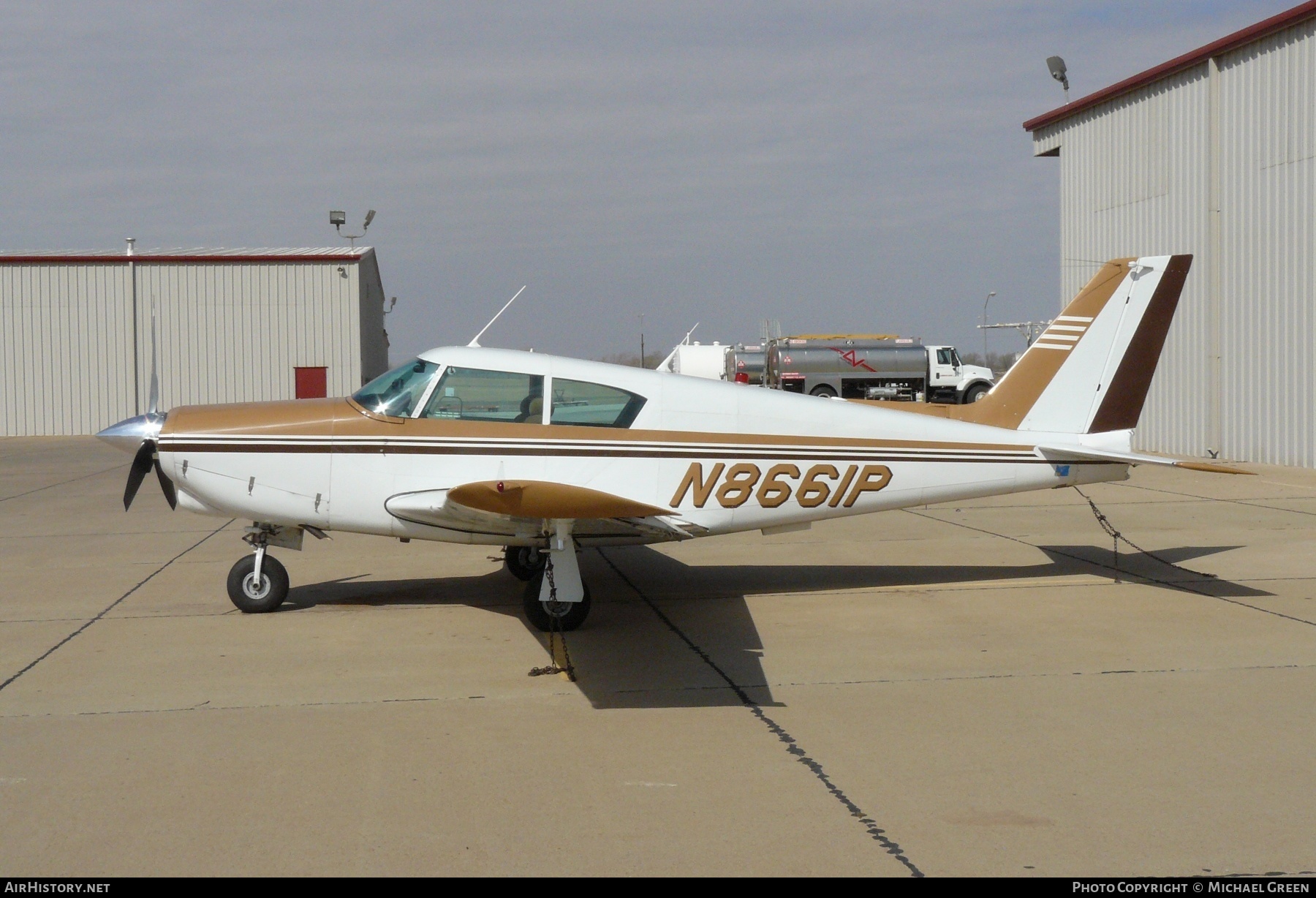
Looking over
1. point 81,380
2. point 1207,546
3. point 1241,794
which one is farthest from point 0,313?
point 1241,794

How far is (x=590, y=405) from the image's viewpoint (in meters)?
8.17

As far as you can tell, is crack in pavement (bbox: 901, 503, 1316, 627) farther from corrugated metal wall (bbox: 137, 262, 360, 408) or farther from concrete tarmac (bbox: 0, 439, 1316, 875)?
corrugated metal wall (bbox: 137, 262, 360, 408)

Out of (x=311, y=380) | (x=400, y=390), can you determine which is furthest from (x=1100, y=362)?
(x=311, y=380)

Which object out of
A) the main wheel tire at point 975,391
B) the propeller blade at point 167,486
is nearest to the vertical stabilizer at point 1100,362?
the propeller blade at point 167,486

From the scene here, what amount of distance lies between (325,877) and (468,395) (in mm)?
4567

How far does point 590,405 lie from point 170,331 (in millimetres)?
32886

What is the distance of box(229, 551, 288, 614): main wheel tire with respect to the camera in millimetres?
8539

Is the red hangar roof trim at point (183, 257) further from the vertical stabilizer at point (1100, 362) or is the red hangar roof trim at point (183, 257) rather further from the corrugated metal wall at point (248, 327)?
the vertical stabilizer at point (1100, 362)

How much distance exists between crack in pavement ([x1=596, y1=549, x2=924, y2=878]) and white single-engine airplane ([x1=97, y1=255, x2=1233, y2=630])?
0.69 metres

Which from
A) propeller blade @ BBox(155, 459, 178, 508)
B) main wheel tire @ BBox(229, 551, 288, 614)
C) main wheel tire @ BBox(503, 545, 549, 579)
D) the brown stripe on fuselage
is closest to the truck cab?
main wheel tire @ BBox(503, 545, 549, 579)

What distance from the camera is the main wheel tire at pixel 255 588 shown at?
8539 mm

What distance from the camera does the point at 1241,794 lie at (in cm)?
470

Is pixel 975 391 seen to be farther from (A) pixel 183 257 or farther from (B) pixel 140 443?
(B) pixel 140 443

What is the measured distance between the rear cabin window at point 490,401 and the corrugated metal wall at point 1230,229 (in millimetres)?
14817
